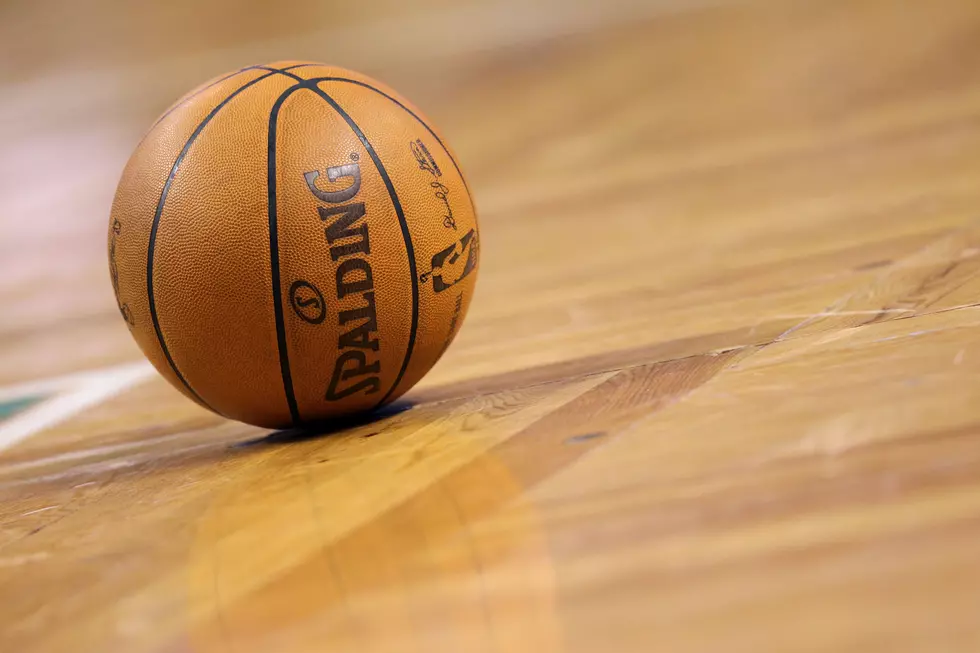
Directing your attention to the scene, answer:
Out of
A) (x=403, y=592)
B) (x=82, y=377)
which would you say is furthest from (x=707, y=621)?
(x=82, y=377)

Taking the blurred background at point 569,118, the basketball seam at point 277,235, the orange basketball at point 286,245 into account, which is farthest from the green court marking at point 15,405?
the basketball seam at point 277,235

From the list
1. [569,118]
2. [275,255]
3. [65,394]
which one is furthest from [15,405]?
[569,118]

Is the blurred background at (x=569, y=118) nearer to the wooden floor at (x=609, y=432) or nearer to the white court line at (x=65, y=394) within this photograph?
the wooden floor at (x=609, y=432)

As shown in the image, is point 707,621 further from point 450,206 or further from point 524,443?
point 450,206

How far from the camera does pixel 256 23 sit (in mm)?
5559

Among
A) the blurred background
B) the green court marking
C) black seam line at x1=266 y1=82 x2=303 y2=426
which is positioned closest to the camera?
black seam line at x1=266 y1=82 x2=303 y2=426

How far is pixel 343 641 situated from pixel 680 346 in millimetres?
1012

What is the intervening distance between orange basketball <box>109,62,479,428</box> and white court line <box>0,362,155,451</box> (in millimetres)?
692

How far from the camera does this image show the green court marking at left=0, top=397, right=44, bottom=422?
2305 millimetres
